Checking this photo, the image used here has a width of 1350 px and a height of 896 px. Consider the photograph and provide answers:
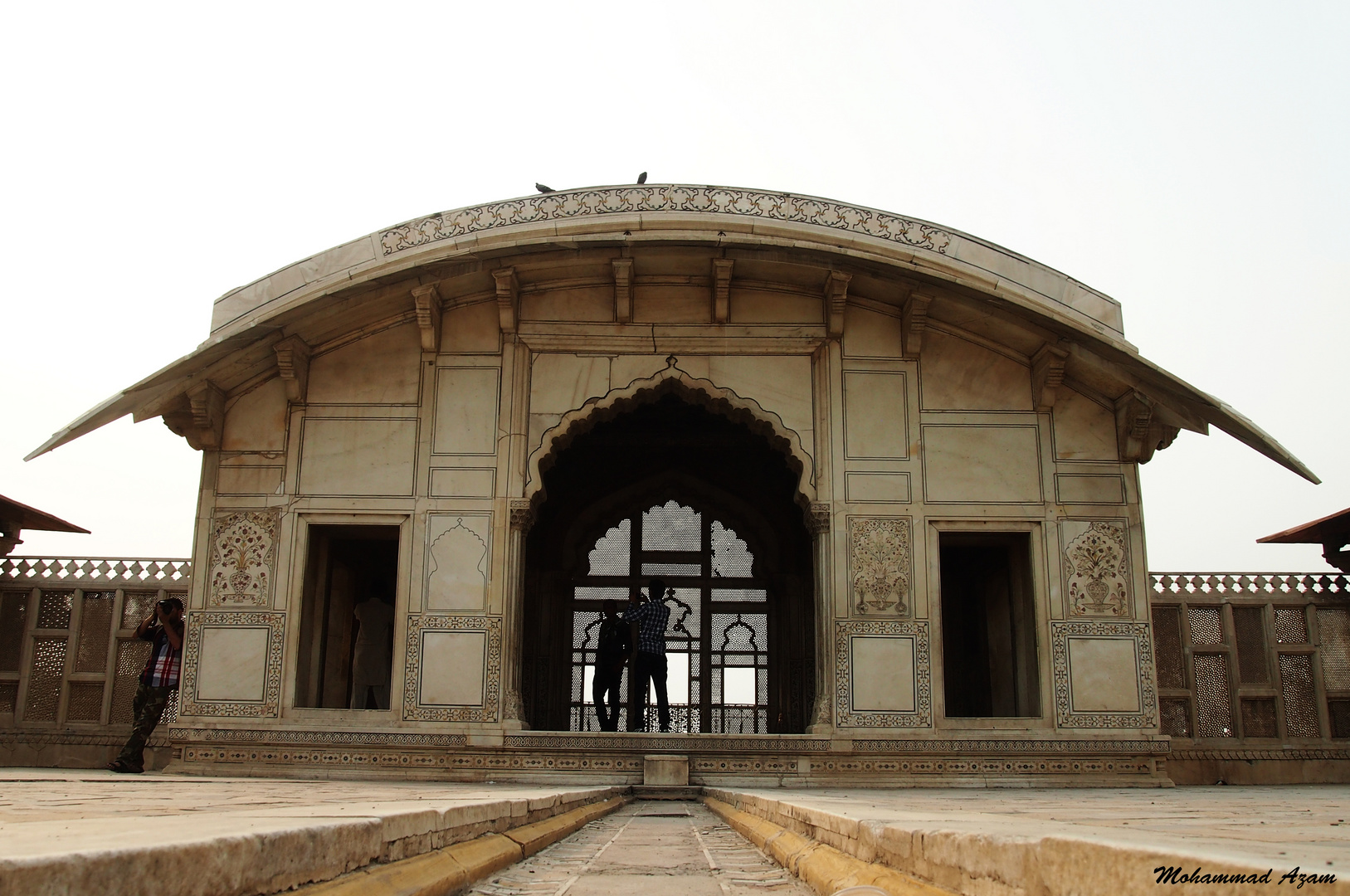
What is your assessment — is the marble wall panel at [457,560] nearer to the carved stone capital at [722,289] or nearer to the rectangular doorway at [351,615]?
the rectangular doorway at [351,615]

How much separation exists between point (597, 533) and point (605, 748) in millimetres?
4149

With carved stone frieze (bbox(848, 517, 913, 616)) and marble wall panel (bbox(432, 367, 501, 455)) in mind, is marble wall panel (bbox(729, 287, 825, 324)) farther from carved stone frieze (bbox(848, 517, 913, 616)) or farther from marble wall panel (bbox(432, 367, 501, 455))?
marble wall panel (bbox(432, 367, 501, 455))

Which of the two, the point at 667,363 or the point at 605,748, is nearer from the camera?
the point at 605,748

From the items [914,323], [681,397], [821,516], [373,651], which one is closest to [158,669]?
[373,651]

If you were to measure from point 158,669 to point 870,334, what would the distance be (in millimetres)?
6613

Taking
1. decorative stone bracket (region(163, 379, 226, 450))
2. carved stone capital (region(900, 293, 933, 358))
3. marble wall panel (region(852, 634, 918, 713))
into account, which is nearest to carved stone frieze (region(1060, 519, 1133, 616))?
marble wall panel (region(852, 634, 918, 713))

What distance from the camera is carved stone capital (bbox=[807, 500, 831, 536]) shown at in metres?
9.38

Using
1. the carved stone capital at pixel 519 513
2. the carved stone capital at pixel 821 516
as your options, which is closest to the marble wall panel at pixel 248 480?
the carved stone capital at pixel 519 513

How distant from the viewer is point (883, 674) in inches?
356

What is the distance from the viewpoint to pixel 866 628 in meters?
9.13

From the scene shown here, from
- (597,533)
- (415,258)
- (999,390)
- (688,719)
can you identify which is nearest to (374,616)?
(597,533)

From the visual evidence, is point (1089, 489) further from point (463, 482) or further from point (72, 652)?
point (72, 652)

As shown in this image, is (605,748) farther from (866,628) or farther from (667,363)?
(667,363)

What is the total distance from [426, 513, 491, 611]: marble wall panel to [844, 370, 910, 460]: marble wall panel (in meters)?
3.20
